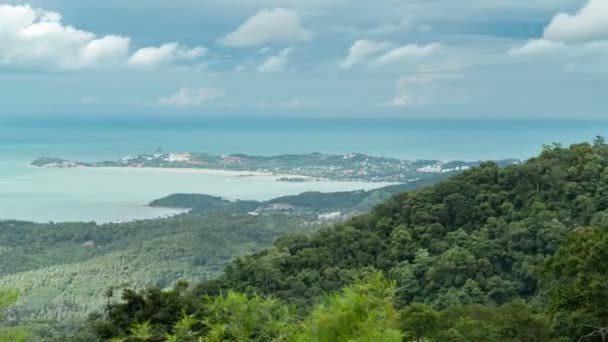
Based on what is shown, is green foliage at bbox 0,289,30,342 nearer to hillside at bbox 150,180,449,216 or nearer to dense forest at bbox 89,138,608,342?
dense forest at bbox 89,138,608,342

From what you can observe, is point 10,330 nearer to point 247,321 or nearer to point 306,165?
point 247,321

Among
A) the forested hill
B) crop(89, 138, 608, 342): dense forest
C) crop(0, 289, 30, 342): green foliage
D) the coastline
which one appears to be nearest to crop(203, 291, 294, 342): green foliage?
crop(89, 138, 608, 342): dense forest

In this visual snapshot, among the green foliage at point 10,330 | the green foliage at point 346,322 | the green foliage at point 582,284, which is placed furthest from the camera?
the green foliage at point 582,284

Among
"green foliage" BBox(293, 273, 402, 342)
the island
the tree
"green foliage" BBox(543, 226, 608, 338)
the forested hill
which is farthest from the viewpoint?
the island

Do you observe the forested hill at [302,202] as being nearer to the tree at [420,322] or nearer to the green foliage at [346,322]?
the tree at [420,322]

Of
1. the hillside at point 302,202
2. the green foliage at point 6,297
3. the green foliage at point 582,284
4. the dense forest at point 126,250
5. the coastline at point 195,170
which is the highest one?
the coastline at point 195,170

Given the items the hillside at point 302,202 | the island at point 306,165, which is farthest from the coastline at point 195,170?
the hillside at point 302,202

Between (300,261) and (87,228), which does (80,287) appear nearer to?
(87,228)

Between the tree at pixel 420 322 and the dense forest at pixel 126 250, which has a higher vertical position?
the tree at pixel 420 322

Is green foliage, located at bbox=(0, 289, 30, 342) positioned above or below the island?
below
